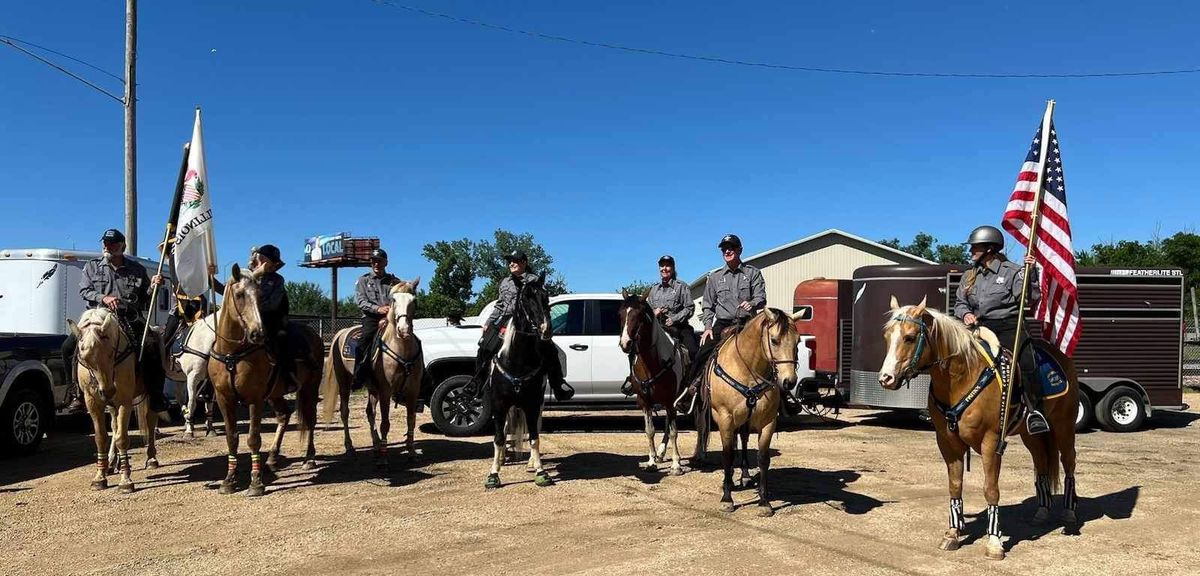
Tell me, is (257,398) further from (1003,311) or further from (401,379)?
(1003,311)

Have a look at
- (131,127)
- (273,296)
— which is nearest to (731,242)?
(273,296)

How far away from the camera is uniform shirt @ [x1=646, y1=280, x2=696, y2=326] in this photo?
8.66 m

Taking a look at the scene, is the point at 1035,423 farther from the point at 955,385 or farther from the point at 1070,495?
the point at 1070,495

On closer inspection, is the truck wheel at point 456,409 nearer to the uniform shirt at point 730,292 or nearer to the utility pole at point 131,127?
the uniform shirt at point 730,292

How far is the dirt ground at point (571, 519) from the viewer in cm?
509

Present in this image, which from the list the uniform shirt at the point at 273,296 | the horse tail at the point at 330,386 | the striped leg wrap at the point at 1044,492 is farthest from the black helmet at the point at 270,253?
the striped leg wrap at the point at 1044,492

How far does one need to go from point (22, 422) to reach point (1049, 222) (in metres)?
10.9

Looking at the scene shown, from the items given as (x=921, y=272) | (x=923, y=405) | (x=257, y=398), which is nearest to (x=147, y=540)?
(x=257, y=398)

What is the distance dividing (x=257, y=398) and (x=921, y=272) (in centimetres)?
933

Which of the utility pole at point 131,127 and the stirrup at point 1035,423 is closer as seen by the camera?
the stirrup at point 1035,423

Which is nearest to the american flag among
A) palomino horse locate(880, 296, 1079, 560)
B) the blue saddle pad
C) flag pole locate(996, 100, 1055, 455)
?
flag pole locate(996, 100, 1055, 455)

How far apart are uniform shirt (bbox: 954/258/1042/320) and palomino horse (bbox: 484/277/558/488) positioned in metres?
3.81

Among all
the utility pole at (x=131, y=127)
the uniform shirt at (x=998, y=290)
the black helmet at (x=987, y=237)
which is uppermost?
the utility pole at (x=131, y=127)

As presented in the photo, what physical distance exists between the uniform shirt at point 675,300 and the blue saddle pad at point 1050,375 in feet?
11.7
